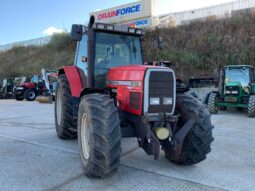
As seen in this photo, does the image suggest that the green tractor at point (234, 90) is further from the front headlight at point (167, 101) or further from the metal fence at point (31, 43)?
the metal fence at point (31, 43)

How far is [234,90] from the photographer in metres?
10.9

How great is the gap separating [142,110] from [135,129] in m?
0.38

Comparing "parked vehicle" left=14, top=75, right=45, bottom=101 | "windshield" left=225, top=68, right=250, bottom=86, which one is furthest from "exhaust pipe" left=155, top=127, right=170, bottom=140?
"parked vehicle" left=14, top=75, right=45, bottom=101

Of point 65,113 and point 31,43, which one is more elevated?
point 31,43

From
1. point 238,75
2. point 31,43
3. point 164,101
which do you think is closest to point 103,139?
point 164,101

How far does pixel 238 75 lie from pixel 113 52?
7857 mm

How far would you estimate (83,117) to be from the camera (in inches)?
166

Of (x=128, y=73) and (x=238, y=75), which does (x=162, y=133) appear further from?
(x=238, y=75)

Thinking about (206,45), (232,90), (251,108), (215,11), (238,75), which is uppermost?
(215,11)

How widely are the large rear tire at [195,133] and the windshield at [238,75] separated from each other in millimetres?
7722

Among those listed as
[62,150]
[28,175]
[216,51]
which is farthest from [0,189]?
[216,51]

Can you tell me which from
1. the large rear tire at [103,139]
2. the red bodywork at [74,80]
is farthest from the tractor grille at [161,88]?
the red bodywork at [74,80]

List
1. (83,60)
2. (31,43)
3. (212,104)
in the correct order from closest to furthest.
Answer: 1. (83,60)
2. (212,104)
3. (31,43)

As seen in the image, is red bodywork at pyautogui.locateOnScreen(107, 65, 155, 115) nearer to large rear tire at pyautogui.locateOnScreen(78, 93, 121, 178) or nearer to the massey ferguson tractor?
the massey ferguson tractor
